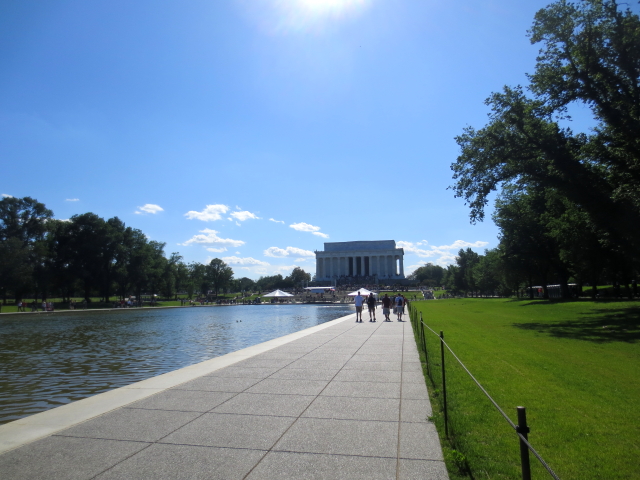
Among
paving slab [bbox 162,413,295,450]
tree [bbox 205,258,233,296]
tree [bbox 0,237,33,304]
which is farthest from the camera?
tree [bbox 205,258,233,296]

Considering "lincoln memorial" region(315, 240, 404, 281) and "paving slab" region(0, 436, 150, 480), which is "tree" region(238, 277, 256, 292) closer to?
"lincoln memorial" region(315, 240, 404, 281)

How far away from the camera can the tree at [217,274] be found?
127 metres

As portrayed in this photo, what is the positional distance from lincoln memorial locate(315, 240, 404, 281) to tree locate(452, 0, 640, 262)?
5199 inches

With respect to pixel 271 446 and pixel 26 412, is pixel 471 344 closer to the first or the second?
pixel 271 446

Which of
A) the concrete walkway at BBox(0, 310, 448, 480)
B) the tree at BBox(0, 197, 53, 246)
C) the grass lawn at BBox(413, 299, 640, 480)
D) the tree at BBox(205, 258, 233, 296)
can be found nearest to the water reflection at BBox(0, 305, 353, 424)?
the concrete walkway at BBox(0, 310, 448, 480)

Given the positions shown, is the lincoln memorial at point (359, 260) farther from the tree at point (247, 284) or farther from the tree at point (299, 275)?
the tree at point (247, 284)

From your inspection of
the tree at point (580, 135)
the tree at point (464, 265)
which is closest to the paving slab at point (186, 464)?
the tree at point (580, 135)

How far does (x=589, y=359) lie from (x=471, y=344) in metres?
3.77

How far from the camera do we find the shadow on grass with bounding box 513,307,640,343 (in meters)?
18.2

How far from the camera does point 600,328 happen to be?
21625 mm

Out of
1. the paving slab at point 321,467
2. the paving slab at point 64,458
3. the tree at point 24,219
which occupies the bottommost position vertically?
the paving slab at point 321,467

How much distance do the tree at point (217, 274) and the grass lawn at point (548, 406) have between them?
11630 cm

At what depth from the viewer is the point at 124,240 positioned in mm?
81312

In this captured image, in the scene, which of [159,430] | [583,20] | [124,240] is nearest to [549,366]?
[159,430]
